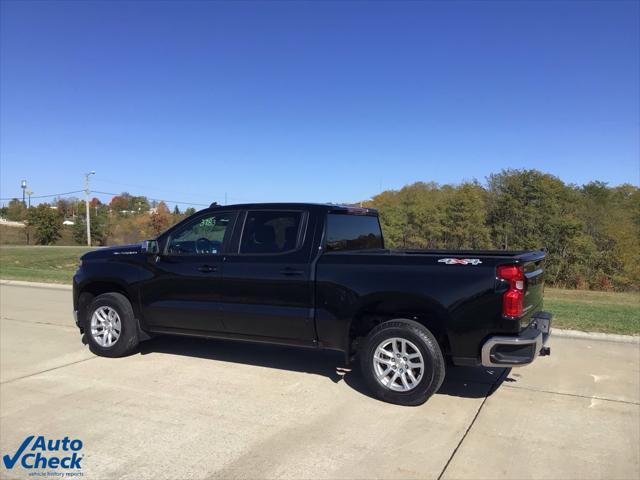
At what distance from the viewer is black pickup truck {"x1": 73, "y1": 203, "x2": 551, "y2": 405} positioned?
4.60m

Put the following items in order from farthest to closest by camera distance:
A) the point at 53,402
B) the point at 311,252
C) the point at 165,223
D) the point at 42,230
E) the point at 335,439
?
the point at 165,223 < the point at 42,230 < the point at 311,252 < the point at 53,402 < the point at 335,439

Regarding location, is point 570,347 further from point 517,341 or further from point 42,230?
point 42,230

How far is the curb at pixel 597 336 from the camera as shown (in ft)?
25.3

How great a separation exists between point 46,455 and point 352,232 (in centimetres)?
364

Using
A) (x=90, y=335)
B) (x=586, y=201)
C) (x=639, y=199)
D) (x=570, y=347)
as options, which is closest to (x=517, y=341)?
(x=570, y=347)

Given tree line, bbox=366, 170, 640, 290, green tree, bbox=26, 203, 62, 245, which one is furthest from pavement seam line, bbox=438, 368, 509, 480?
green tree, bbox=26, 203, 62, 245

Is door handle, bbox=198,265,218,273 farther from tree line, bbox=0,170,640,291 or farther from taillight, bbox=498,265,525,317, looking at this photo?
tree line, bbox=0,170,640,291

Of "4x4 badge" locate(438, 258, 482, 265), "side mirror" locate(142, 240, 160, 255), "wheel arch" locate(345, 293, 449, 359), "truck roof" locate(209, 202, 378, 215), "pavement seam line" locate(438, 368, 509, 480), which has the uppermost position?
"truck roof" locate(209, 202, 378, 215)

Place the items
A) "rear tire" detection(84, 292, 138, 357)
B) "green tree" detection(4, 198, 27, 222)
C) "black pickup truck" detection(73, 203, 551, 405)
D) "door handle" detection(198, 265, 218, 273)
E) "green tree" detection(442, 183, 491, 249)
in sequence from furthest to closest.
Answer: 1. "green tree" detection(4, 198, 27, 222)
2. "green tree" detection(442, 183, 491, 249)
3. "rear tire" detection(84, 292, 138, 357)
4. "door handle" detection(198, 265, 218, 273)
5. "black pickup truck" detection(73, 203, 551, 405)

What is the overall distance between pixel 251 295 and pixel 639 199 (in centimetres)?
3559

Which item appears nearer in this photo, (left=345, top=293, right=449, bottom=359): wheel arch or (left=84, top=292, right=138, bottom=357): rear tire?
(left=345, top=293, right=449, bottom=359): wheel arch

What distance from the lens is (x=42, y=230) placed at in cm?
6253

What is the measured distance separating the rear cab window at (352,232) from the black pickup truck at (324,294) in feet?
0.05

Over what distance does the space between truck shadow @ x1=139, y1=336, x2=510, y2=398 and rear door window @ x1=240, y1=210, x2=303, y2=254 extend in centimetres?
146
